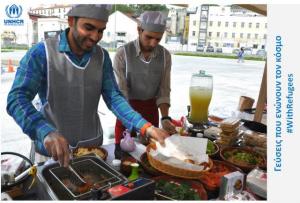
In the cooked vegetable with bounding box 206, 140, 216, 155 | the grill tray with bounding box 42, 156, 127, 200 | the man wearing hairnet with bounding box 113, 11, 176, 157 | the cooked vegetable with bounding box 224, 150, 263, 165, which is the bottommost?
the cooked vegetable with bounding box 224, 150, 263, 165

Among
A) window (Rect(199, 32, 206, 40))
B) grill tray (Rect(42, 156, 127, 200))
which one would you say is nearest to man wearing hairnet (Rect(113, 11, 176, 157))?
grill tray (Rect(42, 156, 127, 200))

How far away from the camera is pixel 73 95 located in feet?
5.08

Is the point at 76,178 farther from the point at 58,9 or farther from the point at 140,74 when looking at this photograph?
the point at 58,9

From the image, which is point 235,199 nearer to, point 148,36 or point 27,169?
point 27,169

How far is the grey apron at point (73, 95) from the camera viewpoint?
1476mm

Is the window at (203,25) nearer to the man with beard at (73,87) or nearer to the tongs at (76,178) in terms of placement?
the man with beard at (73,87)

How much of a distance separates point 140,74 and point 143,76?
0.03m

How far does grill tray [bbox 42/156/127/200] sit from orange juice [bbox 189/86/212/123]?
46.2 inches

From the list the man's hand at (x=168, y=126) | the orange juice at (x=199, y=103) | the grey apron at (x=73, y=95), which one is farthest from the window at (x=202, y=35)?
the grey apron at (x=73, y=95)

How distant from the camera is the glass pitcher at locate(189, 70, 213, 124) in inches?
85.5

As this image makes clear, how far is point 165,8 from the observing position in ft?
7.88

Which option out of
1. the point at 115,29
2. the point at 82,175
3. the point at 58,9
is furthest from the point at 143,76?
the point at 115,29

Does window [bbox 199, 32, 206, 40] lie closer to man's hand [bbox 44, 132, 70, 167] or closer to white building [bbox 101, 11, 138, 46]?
white building [bbox 101, 11, 138, 46]

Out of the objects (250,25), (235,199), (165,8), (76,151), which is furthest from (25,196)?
(250,25)
